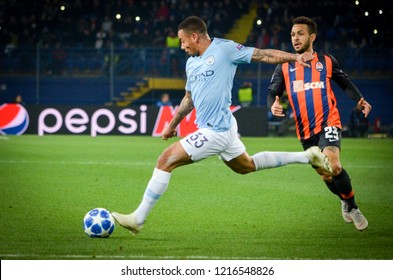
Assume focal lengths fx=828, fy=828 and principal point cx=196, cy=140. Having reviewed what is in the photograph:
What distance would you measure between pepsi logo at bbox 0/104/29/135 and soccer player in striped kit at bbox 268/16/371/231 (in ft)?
59.3

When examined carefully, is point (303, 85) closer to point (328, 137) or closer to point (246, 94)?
point (328, 137)

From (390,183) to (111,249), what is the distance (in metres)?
7.35

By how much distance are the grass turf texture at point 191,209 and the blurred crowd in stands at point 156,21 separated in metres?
14.5

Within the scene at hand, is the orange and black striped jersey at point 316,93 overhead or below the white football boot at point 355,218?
overhead

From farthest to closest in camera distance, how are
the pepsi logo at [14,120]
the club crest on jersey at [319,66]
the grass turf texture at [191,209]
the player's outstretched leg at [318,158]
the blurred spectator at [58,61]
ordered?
1. the blurred spectator at [58,61]
2. the pepsi logo at [14,120]
3. the club crest on jersey at [319,66]
4. the player's outstretched leg at [318,158]
5. the grass turf texture at [191,209]

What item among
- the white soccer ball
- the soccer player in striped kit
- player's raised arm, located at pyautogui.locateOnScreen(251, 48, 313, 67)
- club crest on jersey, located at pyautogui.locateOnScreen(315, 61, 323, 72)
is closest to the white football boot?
the soccer player in striped kit

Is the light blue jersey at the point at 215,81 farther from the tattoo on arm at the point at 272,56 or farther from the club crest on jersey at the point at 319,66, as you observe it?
the club crest on jersey at the point at 319,66

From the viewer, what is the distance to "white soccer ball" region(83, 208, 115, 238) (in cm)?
785

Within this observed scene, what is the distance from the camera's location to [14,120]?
26.2m

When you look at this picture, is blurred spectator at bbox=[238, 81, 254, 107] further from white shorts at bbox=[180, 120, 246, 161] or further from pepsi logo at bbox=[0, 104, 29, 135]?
white shorts at bbox=[180, 120, 246, 161]

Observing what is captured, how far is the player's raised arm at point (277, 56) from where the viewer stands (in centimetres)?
710

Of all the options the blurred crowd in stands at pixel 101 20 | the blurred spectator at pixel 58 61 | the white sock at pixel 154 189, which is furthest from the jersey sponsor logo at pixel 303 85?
the blurred crowd in stands at pixel 101 20

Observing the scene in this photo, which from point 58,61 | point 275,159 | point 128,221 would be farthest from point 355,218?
point 58,61

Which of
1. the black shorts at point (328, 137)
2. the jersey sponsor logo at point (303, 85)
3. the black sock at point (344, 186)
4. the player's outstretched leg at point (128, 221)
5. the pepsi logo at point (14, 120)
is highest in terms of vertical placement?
the jersey sponsor logo at point (303, 85)
